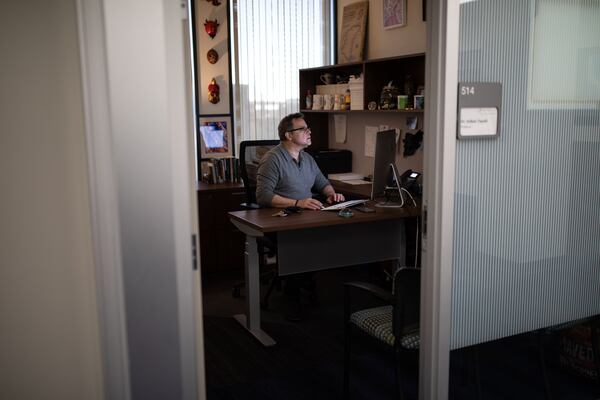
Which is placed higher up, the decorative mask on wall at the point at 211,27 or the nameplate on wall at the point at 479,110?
the decorative mask on wall at the point at 211,27

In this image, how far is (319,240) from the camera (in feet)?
12.5

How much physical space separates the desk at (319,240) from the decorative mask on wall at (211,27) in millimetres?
2287

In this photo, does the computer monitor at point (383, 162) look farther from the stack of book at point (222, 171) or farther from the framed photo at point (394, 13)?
the stack of book at point (222, 171)

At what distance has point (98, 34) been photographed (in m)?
1.45

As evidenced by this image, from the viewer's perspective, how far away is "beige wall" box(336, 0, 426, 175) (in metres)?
4.81

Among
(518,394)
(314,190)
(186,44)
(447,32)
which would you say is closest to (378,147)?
(314,190)

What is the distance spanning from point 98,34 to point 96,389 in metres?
0.96

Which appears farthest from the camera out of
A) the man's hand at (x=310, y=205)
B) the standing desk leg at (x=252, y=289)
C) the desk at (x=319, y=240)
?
the man's hand at (x=310, y=205)

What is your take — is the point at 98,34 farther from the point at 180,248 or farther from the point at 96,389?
the point at 96,389

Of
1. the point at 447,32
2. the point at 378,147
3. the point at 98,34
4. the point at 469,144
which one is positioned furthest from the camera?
the point at 378,147

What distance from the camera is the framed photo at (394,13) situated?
4.93 metres

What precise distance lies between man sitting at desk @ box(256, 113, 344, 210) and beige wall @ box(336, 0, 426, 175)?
94 cm

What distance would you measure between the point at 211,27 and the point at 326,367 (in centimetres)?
345

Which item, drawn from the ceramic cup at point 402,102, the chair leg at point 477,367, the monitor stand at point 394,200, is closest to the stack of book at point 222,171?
the ceramic cup at point 402,102
